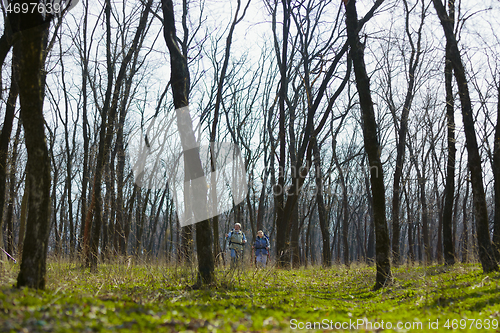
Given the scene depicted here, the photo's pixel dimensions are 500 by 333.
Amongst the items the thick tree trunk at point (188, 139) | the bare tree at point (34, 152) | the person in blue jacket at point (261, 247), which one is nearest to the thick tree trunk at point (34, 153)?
the bare tree at point (34, 152)

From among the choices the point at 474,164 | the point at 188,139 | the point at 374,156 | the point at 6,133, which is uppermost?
the point at 6,133

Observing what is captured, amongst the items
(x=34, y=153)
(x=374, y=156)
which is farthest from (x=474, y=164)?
(x=34, y=153)

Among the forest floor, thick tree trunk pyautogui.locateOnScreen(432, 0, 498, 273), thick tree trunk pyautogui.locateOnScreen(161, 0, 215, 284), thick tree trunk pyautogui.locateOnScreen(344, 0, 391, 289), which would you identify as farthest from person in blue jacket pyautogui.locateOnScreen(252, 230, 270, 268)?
thick tree trunk pyautogui.locateOnScreen(432, 0, 498, 273)

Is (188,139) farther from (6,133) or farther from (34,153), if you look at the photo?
(6,133)

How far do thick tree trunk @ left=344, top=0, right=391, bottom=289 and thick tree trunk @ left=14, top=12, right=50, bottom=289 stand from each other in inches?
236

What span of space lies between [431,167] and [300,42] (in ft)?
42.5

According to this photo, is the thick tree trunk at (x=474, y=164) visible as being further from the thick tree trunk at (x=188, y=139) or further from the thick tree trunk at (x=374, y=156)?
the thick tree trunk at (x=188, y=139)

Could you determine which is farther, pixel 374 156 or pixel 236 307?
pixel 374 156

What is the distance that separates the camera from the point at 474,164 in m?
8.44

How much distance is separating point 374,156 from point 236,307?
14.7ft

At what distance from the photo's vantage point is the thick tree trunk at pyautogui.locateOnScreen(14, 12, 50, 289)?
4.50 meters

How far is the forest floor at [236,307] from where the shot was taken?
3.32 metres

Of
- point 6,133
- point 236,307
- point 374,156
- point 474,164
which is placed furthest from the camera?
point 474,164

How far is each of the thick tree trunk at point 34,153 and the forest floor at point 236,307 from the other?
404 mm
